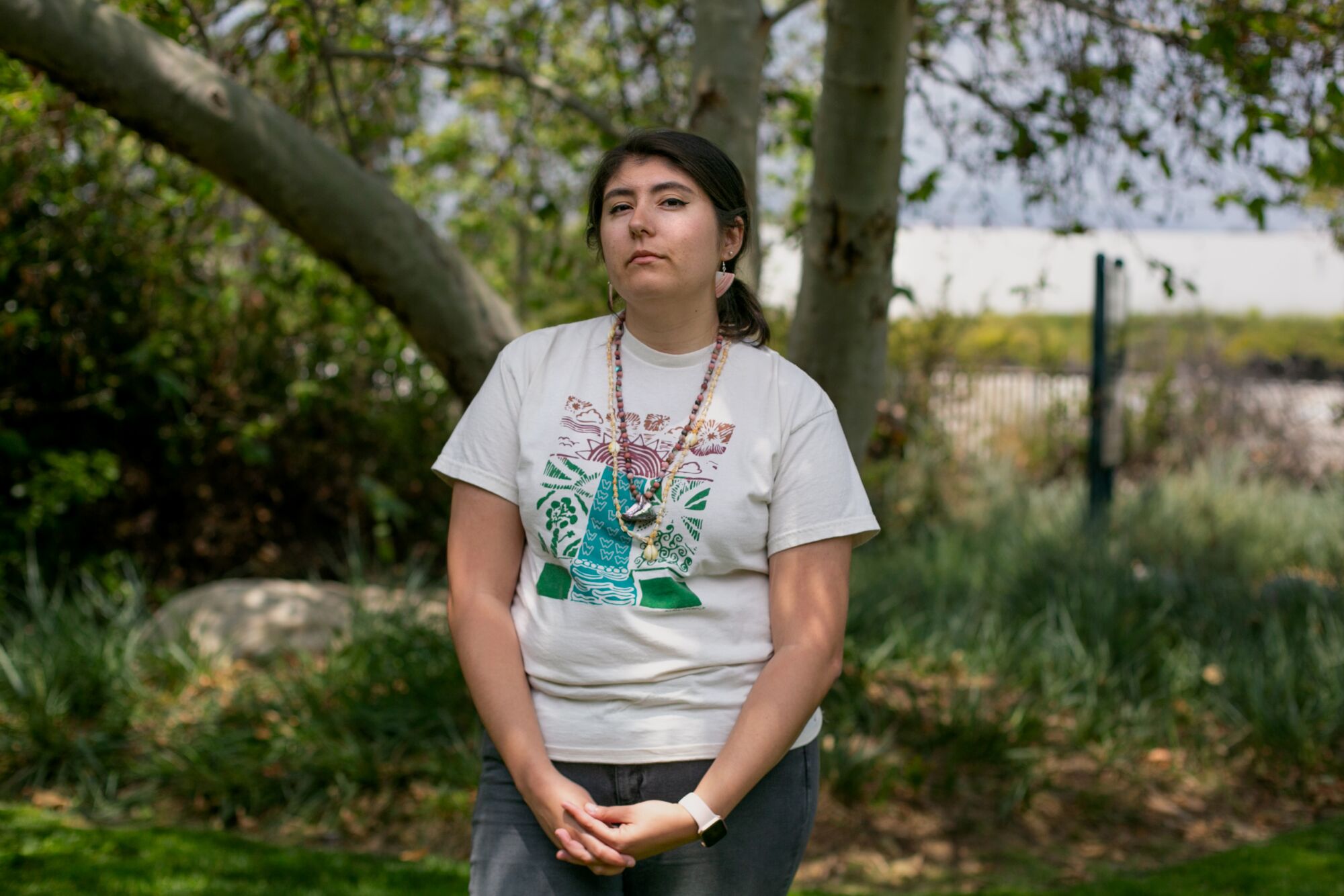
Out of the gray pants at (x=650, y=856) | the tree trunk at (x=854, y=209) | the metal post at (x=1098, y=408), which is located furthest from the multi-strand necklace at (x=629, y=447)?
the metal post at (x=1098, y=408)

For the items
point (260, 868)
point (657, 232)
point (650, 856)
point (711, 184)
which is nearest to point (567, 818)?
point (650, 856)

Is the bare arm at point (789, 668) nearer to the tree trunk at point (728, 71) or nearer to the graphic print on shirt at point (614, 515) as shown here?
the graphic print on shirt at point (614, 515)

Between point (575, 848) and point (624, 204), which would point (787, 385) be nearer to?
point (624, 204)

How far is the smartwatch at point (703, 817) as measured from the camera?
1.69 metres

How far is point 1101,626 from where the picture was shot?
573 centimetres

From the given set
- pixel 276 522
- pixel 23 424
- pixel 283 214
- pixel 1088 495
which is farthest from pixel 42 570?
pixel 1088 495

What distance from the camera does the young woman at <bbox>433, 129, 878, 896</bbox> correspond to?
177 centimetres

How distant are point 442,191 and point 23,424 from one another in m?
5.35

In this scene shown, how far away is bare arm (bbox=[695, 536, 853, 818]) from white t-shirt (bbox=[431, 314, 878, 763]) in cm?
3

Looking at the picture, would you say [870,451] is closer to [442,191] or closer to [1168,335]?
[442,191]

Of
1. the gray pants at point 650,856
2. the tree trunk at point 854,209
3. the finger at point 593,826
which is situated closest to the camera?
the finger at point 593,826

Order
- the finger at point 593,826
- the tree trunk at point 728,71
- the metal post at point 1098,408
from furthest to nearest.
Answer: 1. the metal post at point 1098,408
2. the tree trunk at point 728,71
3. the finger at point 593,826

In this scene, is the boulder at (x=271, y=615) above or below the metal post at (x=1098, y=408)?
below

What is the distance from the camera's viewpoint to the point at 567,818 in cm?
171
